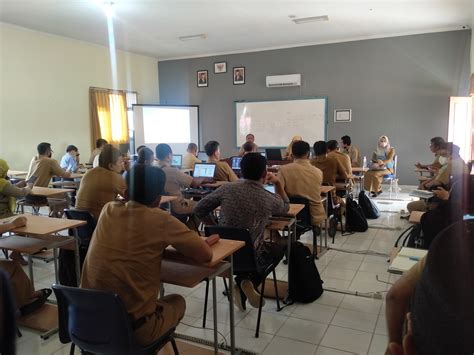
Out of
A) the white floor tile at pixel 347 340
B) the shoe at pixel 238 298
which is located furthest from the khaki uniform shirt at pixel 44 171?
the white floor tile at pixel 347 340

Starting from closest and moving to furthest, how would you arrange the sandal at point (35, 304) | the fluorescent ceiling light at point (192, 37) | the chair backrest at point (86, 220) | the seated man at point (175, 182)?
the sandal at point (35, 304) < the chair backrest at point (86, 220) < the seated man at point (175, 182) < the fluorescent ceiling light at point (192, 37)

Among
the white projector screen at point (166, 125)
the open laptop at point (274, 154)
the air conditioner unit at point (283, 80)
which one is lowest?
Answer: the open laptop at point (274, 154)

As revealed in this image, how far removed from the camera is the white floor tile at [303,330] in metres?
2.60

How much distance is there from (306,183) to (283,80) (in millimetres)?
5990

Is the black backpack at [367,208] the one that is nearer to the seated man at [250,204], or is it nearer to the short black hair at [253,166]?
the seated man at [250,204]

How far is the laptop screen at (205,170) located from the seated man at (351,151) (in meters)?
3.46

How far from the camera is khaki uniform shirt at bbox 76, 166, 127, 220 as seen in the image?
3281 mm

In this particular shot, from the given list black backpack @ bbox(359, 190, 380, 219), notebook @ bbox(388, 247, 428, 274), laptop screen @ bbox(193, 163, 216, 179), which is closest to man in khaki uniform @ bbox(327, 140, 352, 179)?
black backpack @ bbox(359, 190, 380, 219)

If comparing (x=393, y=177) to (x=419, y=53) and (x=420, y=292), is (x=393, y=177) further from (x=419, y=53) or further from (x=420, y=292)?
(x=420, y=292)

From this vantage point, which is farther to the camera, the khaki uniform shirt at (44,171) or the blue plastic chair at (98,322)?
the khaki uniform shirt at (44,171)

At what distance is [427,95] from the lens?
808 centimetres

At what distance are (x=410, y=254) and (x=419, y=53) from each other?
289 inches

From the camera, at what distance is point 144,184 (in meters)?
1.74

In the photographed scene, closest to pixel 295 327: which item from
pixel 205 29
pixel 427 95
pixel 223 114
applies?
pixel 205 29
